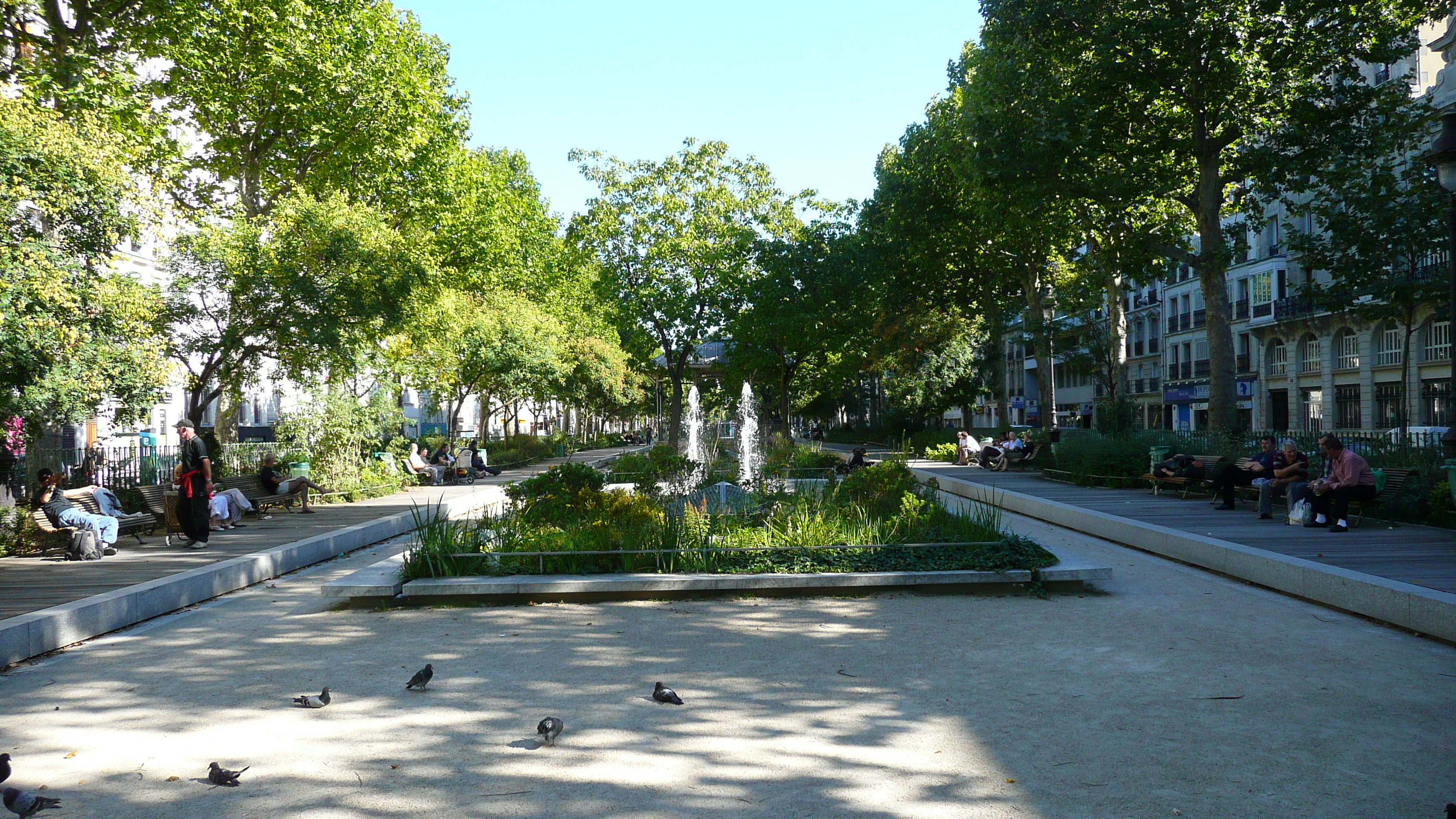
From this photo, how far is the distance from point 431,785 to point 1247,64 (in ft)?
75.4

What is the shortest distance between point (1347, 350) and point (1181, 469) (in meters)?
32.8

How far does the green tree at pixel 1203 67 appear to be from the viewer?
20.4 meters

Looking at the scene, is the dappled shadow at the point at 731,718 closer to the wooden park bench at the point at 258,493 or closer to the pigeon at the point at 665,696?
the pigeon at the point at 665,696

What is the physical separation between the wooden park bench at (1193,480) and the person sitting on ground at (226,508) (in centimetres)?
1512

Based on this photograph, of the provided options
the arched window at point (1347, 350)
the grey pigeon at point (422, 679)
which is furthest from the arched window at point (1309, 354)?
the grey pigeon at point (422, 679)

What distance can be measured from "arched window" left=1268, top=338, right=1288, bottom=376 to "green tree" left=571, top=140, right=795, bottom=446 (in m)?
30.0

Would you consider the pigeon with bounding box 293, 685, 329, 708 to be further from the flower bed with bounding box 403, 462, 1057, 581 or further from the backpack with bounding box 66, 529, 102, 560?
the backpack with bounding box 66, 529, 102, 560

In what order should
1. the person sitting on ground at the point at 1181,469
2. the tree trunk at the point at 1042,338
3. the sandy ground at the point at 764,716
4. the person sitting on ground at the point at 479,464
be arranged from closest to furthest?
the sandy ground at the point at 764,716 < the person sitting on ground at the point at 1181,469 < the person sitting on ground at the point at 479,464 < the tree trunk at the point at 1042,338

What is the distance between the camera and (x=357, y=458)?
2302 centimetres

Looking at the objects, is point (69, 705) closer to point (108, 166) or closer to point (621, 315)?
point (108, 166)

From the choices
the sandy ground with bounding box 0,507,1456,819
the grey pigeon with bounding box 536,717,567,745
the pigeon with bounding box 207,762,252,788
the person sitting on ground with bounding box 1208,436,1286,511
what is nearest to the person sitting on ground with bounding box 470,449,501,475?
the person sitting on ground with bounding box 1208,436,1286,511

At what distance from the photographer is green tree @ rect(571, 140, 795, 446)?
108 feet

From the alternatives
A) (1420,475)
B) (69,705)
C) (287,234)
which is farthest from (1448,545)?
(287,234)

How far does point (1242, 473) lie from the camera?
15.8 m
